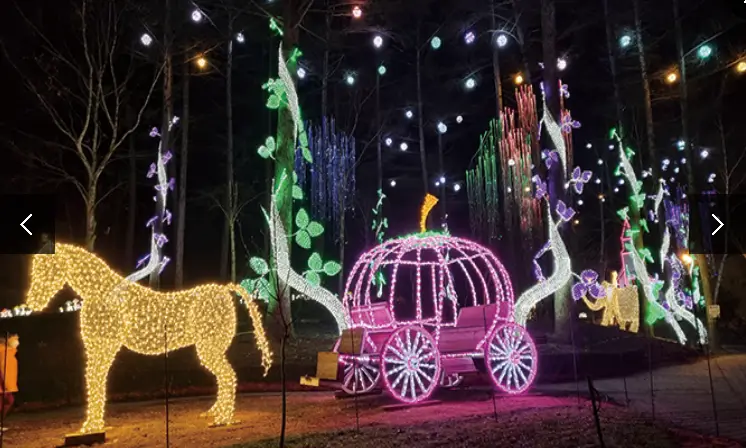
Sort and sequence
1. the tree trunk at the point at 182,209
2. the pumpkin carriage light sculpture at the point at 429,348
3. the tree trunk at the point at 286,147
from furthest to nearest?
the tree trunk at the point at 182,209 → the tree trunk at the point at 286,147 → the pumpkin carriage light sculpture at the point at 429,348

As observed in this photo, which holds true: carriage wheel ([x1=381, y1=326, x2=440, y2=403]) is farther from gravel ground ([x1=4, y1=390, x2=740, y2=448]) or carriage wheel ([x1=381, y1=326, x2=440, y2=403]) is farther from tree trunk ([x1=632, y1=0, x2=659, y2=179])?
tree trunk ([x1=632, y1=0, x2=659, y2=179])

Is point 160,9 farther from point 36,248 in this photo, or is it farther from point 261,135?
point 36,248

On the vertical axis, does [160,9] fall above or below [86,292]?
above

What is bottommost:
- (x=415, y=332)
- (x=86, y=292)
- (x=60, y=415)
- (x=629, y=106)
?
(x=60, y=415)

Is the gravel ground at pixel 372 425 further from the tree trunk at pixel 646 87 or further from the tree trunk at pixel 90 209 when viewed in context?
the tree trunk at pixel 646 87

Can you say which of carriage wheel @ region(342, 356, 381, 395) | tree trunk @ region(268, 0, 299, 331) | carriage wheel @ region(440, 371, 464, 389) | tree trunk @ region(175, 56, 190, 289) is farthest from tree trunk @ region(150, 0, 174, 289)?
carriage wheel @ region(440, 371, 464, 389)

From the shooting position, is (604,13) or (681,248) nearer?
(604,13)

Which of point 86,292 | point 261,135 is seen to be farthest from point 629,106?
point 86,292

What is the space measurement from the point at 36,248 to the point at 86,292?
216 centimetres

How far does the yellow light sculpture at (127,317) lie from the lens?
7949 millimetres

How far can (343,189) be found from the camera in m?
19.5

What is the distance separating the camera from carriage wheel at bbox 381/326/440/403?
31.5ft

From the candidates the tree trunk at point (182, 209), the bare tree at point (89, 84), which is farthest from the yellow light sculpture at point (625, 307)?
the bare tree at point (89, 84)

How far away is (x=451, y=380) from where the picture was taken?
11320 millimetres
